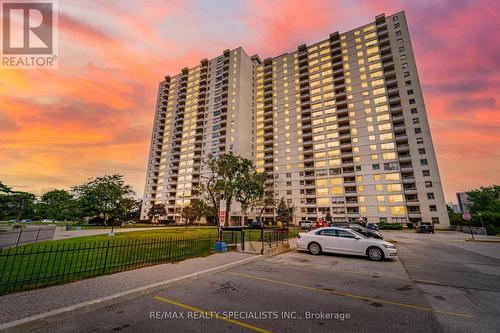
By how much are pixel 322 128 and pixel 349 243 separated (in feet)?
199

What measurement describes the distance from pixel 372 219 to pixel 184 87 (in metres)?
86.7

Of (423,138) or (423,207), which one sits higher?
(423,138)

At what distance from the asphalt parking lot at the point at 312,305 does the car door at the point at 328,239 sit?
12.6 feet

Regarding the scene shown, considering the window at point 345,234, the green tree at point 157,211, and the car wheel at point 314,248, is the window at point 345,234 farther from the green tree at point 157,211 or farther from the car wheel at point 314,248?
the green tree at point 157,211

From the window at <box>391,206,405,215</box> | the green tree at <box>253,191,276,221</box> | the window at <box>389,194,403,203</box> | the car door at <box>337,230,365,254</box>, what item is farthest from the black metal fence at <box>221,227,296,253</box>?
the window at <box>389,194,403,203</box>

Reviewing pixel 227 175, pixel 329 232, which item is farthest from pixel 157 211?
pixel 329 232

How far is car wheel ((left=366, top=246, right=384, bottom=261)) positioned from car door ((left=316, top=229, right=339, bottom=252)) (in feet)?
5.56

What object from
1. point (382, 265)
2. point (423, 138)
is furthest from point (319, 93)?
point (382, 265)

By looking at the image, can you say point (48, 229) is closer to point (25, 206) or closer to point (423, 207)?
point (423, 207)

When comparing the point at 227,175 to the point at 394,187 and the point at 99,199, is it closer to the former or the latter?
the point at 99,199

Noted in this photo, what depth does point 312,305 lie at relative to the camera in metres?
5.18

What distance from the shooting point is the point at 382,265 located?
996cm

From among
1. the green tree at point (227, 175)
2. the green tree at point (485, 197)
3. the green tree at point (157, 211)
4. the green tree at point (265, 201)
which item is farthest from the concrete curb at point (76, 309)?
the green tree at point (485, 197)

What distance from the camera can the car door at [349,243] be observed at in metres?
11.7
